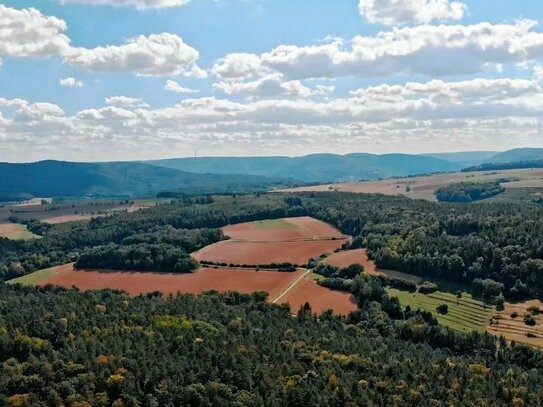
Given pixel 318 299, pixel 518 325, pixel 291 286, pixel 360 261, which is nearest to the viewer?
pixel 518 325

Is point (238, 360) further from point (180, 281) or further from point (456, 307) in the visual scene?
point (180, 281)

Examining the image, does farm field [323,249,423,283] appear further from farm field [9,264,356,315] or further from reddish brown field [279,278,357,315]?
reddish brown field [279,278,357,315]

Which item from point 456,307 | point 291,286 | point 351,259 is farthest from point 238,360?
point 351,259

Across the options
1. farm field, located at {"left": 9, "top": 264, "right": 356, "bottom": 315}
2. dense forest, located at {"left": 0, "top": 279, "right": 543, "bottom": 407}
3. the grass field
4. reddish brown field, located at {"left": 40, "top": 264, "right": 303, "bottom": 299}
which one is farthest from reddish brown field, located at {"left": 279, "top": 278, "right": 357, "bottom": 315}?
the grass field

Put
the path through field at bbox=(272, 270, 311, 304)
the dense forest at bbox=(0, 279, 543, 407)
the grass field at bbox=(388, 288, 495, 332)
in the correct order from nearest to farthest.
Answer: the dense forest at bbox=(0, 279, 543, 407)
the grass field at bbox=(388, 288, 495, 332)
the path through field at bbox=(272, 270, 311, 304)

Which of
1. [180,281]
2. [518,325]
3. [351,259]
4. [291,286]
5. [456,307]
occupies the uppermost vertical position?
[351,259]

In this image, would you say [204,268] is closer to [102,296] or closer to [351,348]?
[102,296]

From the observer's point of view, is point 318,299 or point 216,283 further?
point 216,283
